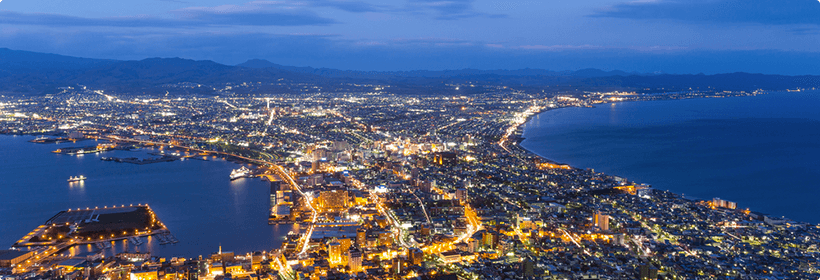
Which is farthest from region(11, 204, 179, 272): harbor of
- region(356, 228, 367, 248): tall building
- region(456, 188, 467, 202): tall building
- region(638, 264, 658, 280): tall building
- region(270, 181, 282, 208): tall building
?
region(638, 264, 658, 280): tall building

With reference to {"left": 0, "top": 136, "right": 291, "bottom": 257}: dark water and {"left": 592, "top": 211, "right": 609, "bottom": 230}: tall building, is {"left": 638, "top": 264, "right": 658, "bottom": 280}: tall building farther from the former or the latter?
{"left": 0, "top": 136, "right": 291, "bottom": 257}: dark water

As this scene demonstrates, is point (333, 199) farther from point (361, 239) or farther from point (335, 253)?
point (335, 253)

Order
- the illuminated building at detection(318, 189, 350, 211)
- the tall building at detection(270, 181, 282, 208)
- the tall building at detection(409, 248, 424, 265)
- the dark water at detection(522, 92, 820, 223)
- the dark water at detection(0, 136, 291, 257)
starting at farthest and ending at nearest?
the dark water at detection(522, 92, 820, 223) → the tall building at detection(270, 181, 282, 208) → the illuminated building at detection(318, 189, 350, 211) → the dark water at detection(0, 136, 291, 257) → the tall building at detection(409, 248, 424, 265)

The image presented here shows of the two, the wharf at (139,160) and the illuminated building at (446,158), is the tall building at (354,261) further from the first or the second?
the wharf at (139,160)

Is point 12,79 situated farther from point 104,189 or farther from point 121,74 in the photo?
point 104,189

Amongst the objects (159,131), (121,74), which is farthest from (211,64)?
(159,131)

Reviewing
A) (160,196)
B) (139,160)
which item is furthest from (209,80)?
(160,196)
